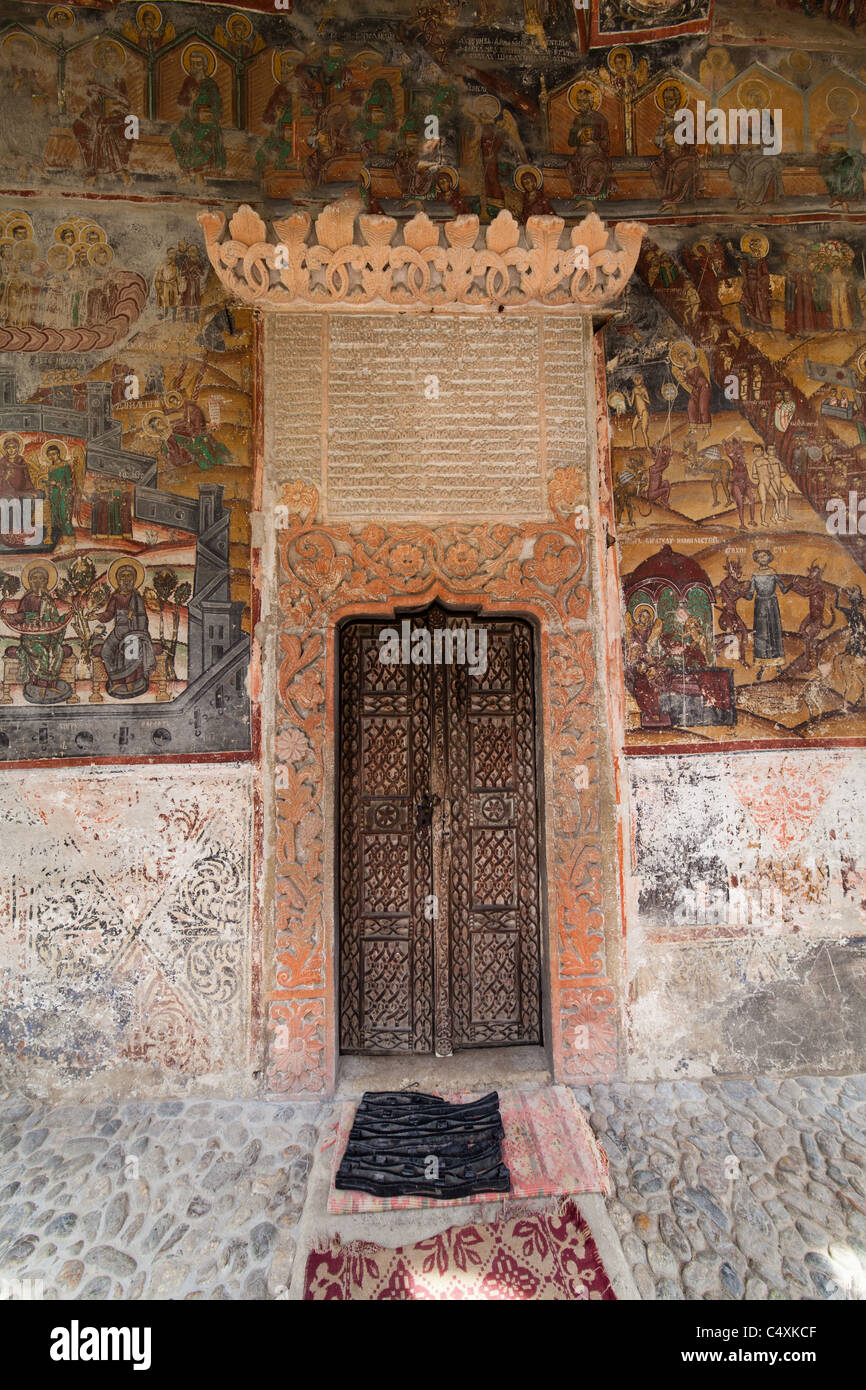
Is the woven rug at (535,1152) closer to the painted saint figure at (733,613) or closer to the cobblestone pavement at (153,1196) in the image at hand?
the cobblestone pavement at (153,1196)

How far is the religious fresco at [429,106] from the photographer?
4.03 m

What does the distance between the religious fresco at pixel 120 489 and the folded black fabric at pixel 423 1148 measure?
1989 millimetres

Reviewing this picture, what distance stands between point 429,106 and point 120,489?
2.86 meters

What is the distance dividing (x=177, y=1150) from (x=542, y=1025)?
1990 mm

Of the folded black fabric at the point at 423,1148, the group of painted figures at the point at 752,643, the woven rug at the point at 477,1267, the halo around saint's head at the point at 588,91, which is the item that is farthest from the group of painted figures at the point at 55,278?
the woven rug at the point at 477,1267

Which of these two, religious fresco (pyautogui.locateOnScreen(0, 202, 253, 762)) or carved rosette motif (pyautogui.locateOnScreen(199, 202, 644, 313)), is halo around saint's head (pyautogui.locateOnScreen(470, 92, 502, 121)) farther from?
religious fresco (pyautogui.locateOnScreen(0, 202, 253, 762))

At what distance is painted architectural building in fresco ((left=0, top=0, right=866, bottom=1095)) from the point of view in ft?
12.4

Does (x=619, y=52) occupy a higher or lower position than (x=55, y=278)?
higher

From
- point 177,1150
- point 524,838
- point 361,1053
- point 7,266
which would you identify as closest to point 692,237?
point 524,838

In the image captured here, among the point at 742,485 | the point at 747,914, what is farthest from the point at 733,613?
the point at 747,914

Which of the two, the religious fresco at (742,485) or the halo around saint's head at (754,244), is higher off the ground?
the halo around saint's head at (754,244)

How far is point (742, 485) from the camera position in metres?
4.08

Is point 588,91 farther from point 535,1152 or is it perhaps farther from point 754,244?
point 535,1152

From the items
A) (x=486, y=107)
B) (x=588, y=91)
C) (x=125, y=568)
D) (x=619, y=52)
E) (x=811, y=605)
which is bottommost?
(x=811, y=605)
